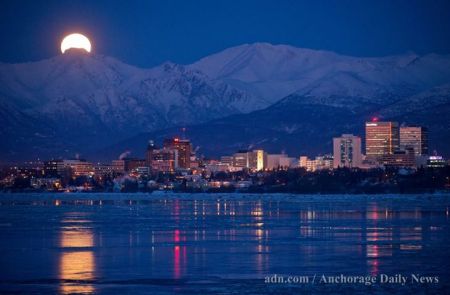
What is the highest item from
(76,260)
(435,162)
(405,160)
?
(405,160)

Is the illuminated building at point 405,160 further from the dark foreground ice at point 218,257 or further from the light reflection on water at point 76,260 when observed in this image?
the light reflection on water at point 76,260

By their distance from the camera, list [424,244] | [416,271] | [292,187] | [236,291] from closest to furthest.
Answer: [236,291] → [416,271] → [424,244] → [292,187]

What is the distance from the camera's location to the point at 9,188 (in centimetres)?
19488

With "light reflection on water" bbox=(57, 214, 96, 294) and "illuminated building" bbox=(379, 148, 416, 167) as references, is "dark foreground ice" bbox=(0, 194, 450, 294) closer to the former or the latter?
"light reflection on water" bbox=(57, 214, 96, 294)

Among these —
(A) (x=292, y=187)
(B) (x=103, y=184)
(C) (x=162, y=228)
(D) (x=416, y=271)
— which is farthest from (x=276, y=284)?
(B) (x=103, y=184)

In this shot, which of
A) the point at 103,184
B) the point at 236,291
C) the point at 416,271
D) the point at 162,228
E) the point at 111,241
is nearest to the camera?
the point at 236,291

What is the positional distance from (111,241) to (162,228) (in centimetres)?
881

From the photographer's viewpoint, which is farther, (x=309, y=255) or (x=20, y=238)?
(x=20, y=238)

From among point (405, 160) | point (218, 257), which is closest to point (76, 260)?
point (218, 257)

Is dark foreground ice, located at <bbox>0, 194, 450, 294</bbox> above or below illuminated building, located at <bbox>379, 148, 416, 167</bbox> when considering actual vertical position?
below

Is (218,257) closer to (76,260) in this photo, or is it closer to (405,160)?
(76,260)

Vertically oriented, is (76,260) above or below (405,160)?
below

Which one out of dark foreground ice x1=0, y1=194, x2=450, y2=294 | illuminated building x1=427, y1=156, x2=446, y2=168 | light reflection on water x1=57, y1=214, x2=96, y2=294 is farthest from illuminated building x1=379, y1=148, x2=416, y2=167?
light reflection on water x1=57, y1=214, x2=96, y2=294

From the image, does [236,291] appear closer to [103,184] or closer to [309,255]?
[309,255]
